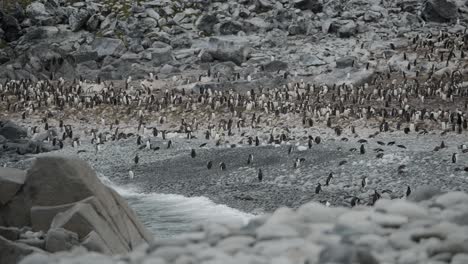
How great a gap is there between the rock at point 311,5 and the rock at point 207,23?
24.3 ft

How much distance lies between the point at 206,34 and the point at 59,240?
46.8 meters

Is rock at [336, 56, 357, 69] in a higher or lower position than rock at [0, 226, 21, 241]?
lower

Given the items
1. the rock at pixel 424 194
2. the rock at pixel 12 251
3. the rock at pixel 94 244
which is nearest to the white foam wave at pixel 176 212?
the rock at pixel 94 244

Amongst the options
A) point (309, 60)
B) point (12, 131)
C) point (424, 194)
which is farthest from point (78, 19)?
point (424, 194)

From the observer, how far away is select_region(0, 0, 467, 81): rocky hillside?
46.3 meters

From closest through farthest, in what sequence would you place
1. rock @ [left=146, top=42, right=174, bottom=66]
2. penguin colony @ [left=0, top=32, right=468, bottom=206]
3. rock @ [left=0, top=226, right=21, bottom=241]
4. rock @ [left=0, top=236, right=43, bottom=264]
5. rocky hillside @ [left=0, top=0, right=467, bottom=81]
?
rock @ [left=0, top=236, right=43, bottom=264]
rock @ [left=0, top=226, right=21, bottom=241]
penguin colony @ [left=0, top=32, right=468, bottom=206]
rocky hillside @ [left=0, top=0, right=467, bottom=81]
rock @ [left=146, top=42, right=174, bottom=66]

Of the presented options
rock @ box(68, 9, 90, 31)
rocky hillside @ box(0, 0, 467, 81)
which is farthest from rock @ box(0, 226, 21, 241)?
rock @ box(68, 9, 90, 31)

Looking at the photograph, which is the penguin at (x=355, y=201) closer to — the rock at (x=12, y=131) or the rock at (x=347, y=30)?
the rock at (x=12, y=131)

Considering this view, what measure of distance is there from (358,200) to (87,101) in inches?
891

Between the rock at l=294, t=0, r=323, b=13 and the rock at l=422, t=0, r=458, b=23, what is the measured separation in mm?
9414

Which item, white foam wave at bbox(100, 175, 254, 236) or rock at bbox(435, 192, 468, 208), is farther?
white foam wave at bbox(100, 175, 254, 236)

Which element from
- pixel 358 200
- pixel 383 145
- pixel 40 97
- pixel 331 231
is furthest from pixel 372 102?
pixel 331 231

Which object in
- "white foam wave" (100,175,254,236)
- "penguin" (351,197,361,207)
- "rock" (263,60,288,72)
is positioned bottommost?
"white foam wave" (100,175,254,236)

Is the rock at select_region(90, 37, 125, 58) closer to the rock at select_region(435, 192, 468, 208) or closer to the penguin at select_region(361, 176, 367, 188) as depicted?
the penguin at select_region(361, 176, 367, 188)
